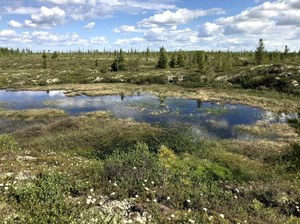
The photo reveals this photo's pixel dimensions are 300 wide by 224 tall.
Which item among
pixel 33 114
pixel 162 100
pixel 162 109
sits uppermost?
pixel 162 100

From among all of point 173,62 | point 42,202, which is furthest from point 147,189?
point 173,62

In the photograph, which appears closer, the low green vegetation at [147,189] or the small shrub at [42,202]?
the small shrub at [42,202]

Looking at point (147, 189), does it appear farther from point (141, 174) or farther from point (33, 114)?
point (33, 114)

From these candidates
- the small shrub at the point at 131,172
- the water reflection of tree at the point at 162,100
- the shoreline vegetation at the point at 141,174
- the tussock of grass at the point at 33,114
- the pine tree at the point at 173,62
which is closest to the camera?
the shoreline vegetation at the point at 141,174

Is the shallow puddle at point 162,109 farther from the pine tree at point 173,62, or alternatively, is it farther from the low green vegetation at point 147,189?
the pine tree at point 173,62

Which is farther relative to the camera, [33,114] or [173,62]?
[173,62]

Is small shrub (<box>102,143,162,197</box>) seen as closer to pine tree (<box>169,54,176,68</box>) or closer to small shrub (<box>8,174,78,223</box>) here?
small shrub (<box>8,174,78,223</box>)

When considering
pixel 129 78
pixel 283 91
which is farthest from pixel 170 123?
pixel 129 78

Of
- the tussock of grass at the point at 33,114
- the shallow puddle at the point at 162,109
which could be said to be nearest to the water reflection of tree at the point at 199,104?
the shallow puddle at the point at 162,109

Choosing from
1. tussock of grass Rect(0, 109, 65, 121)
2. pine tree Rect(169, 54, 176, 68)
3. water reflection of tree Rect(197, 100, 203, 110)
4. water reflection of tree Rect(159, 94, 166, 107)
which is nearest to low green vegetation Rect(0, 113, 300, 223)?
tussock of grass Rect(0, 109, 65, 121)

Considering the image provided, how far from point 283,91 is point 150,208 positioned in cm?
5794

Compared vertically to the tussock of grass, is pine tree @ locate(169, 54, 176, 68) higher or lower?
higher

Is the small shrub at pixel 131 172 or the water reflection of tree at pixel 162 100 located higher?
the small shrub at pixel 131 172

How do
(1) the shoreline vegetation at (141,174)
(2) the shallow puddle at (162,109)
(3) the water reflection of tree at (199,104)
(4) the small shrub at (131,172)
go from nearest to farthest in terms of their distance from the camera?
(1) the shoreline vegetation at (141,174), (4) the small shrub at (131,172), (2) the shallow puddle at (162,109), (3) the water reflection of tree at (199,104)
